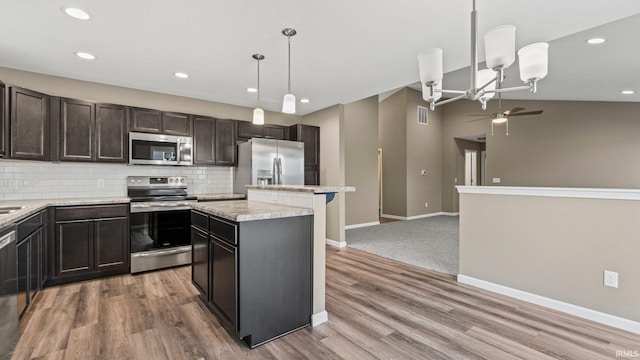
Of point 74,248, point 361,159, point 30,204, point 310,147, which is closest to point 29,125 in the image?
point 30,204

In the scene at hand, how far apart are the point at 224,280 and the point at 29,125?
9.71ft

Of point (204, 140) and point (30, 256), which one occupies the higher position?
point (204, 140)

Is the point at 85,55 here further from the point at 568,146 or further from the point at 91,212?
the point at 568,146

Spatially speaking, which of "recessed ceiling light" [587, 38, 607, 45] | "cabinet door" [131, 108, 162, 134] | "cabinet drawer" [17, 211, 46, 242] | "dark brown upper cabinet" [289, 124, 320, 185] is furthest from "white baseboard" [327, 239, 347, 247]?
"recessed ceiling light" [587, 38, 607, 45]

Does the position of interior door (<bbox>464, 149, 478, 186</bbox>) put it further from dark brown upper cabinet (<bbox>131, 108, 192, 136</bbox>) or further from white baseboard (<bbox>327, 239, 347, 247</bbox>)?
dark brown upper cabinet (<bbox>131, 108, 192, 136</bbox>)

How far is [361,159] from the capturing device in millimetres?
6680

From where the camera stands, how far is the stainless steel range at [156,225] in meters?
3.57

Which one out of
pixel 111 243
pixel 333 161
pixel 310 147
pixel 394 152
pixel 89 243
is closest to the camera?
pixel 89 243

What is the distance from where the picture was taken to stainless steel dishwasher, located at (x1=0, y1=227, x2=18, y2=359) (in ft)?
5.67

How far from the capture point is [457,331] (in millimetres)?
2207

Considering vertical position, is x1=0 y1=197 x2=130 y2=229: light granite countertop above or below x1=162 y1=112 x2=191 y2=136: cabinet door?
below

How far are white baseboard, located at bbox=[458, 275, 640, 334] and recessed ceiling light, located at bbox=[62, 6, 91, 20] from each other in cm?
437

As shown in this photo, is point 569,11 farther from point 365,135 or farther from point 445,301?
point 365,135

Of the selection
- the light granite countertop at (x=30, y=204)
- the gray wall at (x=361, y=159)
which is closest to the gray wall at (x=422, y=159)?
the gray wall at (x=361, y=159)
